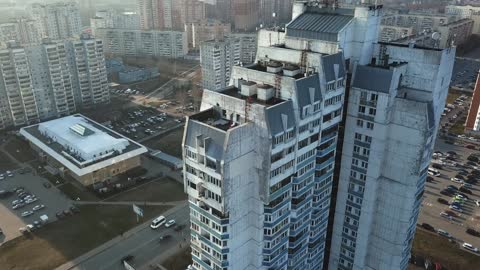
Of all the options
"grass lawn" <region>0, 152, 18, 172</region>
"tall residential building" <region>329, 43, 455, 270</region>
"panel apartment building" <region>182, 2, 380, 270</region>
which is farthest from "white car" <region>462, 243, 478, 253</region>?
"grass lawn" <region>0, 152, 18, 172</region>

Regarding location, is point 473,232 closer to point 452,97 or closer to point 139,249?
point 139,249

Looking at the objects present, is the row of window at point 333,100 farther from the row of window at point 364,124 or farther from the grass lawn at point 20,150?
the grass lawn at point 20,150

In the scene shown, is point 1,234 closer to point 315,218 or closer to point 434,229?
point 315,218

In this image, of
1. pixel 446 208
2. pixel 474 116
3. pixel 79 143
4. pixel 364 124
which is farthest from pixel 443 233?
pixel 79 143

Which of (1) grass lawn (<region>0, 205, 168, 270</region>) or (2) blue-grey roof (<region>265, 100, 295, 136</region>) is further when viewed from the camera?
(1) grass lawn (<region>0, 205, 168, 270</region>)

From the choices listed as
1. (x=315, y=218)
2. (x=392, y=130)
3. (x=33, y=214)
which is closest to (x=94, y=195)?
(x=33, y=214)

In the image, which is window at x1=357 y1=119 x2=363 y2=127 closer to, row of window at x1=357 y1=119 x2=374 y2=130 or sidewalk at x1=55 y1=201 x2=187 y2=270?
row of window at x1=357 y1=119 x2=374 y2=130
